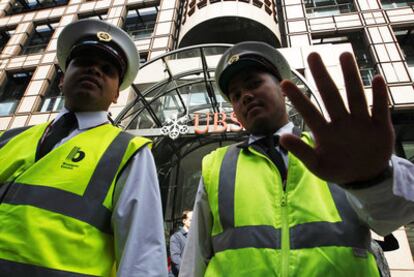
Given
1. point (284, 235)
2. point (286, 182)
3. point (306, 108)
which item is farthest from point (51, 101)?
point (306, 108)

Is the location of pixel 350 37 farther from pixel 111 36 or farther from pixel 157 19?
pixel 111 36

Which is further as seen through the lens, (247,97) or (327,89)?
(247,97)

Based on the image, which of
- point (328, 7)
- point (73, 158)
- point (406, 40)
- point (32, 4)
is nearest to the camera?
point (73, 158)

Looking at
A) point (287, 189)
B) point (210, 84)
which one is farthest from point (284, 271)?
point (210, 84)

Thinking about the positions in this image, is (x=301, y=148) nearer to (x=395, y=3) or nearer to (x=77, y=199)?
(x=77, y=199)

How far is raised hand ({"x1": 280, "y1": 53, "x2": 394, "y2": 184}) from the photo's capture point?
108 cm

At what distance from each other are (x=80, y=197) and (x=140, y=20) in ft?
49.2

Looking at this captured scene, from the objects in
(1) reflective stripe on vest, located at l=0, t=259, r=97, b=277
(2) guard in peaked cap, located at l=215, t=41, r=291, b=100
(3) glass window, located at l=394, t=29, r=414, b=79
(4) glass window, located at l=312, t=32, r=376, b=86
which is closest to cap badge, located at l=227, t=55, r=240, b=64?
(2) guard in peaked cap, located at l=215, t=41, r=291, b=100

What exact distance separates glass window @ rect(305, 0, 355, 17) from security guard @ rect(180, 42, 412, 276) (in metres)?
12.1

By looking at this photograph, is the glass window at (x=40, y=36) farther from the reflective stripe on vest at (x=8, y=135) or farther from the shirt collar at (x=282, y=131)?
the shirt collar at (x=282, y=131)

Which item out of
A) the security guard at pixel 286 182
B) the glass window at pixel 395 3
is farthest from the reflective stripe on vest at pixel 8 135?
the glass window at pixel 395 3

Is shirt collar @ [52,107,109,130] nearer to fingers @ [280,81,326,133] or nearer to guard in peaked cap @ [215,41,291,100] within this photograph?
guard in peaked cap @ [215,41,291,100]

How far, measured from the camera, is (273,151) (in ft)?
6.05

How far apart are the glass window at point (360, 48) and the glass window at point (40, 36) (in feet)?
42.2
